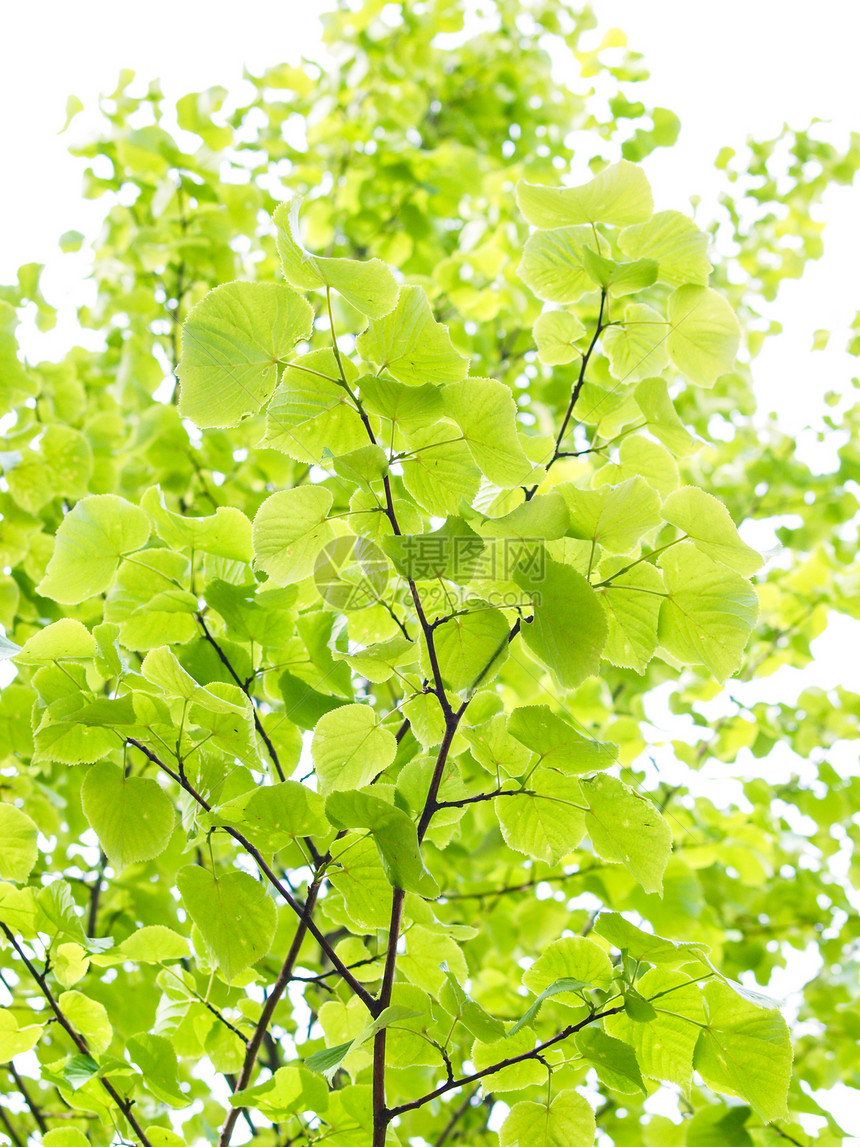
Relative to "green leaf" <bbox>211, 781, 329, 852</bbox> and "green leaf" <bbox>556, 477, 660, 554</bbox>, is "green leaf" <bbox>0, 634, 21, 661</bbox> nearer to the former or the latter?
"green leaf" <bbox>211, 781, 329, 852</bbox>

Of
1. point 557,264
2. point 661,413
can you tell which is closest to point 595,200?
point 557,264

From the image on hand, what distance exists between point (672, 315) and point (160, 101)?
188 centimetres

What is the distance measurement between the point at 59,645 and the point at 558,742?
423mm

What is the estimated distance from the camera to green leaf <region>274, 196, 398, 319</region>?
56 centimetres

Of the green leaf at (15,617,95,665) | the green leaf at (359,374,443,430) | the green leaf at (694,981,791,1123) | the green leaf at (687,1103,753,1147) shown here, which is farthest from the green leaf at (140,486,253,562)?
the green leaf at (687,1103,753,1147)

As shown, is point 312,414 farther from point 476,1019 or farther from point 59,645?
point 476,1019

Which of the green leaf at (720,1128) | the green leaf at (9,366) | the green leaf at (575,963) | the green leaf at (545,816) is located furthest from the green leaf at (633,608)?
the green leaf at (9,366)

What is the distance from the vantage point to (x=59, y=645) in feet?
2.33

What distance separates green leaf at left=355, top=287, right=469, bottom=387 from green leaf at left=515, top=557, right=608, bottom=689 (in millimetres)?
173

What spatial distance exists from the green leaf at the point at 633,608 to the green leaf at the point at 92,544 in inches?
16.9

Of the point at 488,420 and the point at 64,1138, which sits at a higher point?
the point at 488,420

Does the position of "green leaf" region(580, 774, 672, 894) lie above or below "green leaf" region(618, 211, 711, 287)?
below

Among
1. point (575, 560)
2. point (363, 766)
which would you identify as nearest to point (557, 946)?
point (363, 766)

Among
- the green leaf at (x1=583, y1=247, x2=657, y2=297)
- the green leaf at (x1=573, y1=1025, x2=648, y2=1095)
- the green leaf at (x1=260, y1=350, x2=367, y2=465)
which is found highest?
the green leaf at (x1=583, y1=247, x2=657, y2=297)
